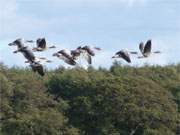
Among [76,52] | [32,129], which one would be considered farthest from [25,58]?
[32,129]

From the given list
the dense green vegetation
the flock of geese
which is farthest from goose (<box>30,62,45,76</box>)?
the dense green vegetation

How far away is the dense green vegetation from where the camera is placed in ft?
280

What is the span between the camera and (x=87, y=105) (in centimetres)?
8856

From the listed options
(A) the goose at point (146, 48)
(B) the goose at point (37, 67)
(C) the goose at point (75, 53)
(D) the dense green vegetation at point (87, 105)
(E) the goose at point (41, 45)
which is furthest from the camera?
(D) the dense green vegetation at point (87, 105)

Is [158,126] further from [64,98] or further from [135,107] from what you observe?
[64,98]

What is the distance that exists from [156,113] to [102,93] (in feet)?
17.4

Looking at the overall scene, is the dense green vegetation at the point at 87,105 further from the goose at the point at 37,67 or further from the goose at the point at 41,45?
the goose at the point at 37,67

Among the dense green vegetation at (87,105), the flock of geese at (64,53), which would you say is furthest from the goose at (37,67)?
the dense green vegetation at (87,105)

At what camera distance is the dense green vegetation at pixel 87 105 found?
85312mm

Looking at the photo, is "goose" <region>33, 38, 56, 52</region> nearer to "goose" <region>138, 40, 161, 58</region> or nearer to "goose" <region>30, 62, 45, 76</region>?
"goose" <region>30, 62, 45, 76</region>

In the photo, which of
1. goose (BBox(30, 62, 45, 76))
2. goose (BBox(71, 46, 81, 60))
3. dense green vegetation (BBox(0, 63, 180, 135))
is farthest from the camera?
dense green vegetation (BBox(0, 63, 180, 135))

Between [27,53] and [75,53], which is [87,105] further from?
[27,53]

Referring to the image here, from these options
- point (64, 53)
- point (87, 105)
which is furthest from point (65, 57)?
point (87, 105)

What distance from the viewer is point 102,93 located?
296 feet
